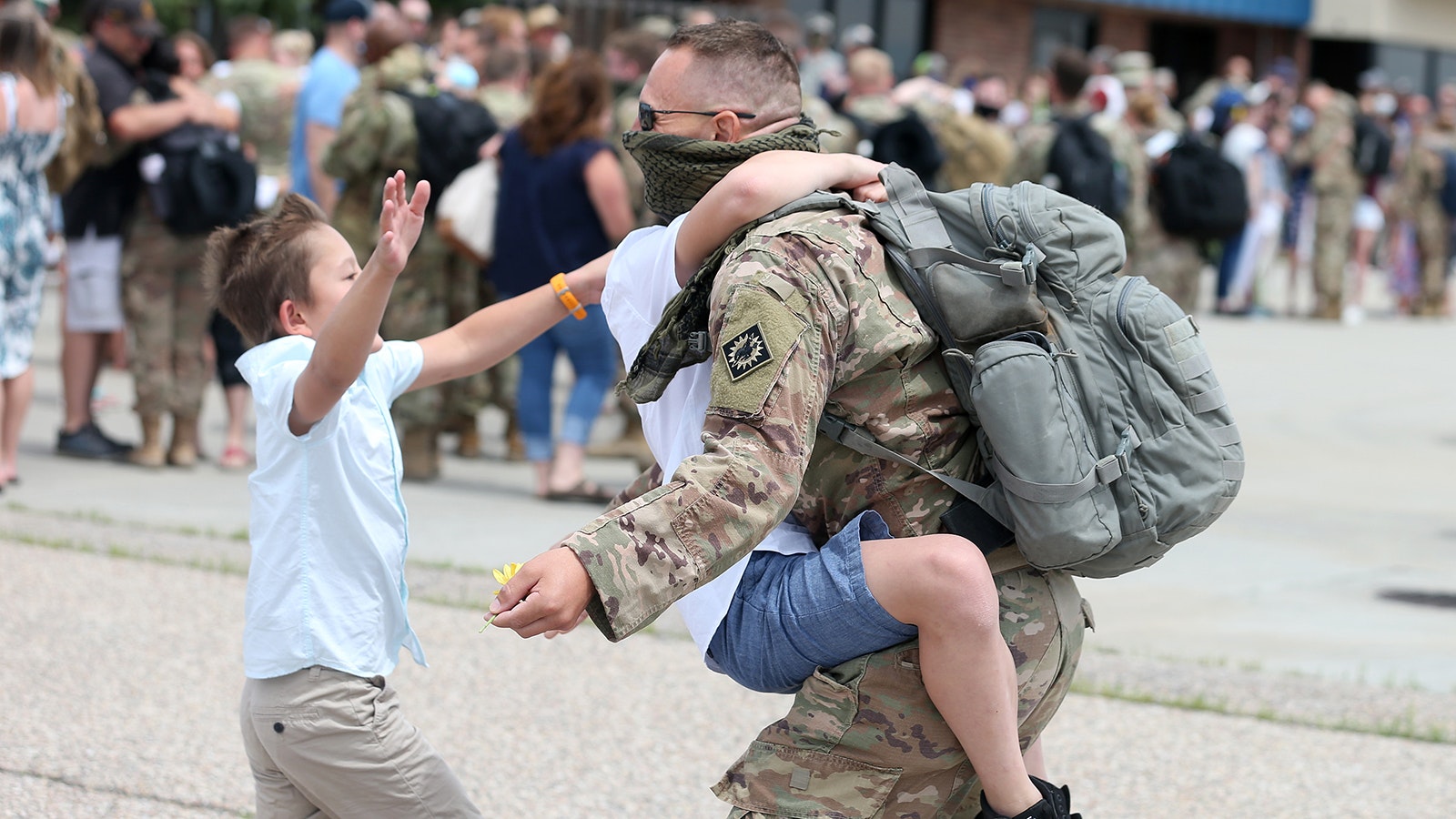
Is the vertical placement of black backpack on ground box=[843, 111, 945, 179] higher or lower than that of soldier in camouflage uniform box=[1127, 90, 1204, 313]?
higher

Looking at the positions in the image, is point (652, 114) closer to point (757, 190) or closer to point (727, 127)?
point (727, 127)

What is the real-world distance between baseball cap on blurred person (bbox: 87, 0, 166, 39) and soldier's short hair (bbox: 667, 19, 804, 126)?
18.7 feet

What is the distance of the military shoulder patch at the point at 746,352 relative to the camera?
2254 mm

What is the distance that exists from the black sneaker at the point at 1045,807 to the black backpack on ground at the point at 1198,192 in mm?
10461

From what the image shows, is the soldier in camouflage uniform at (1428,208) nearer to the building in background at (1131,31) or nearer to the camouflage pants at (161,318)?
the building in background at (1131,31)

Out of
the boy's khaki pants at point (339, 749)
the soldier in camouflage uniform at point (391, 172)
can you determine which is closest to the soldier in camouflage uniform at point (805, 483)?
the boy's khaki pants at point (339, 749)

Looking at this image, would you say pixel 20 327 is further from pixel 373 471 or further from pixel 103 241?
pixel 373 471

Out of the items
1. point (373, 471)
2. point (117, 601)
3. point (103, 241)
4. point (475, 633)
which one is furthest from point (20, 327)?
point (373, 471)

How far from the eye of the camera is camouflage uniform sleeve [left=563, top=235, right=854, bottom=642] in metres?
2.15

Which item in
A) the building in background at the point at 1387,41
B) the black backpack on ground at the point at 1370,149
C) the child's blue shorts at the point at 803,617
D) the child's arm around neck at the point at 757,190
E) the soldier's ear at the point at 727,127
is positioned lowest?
the building in background at the point at 1387,41

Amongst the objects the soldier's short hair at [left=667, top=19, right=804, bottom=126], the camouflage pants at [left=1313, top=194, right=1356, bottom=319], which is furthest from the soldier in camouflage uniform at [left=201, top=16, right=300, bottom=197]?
the camouflage pants at [left=1313, top=194, right=1356, bottom=319]

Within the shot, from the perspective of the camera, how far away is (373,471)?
2.91 meters

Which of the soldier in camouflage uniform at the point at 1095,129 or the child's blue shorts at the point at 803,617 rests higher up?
the child's blue shorts at the point at 803,617

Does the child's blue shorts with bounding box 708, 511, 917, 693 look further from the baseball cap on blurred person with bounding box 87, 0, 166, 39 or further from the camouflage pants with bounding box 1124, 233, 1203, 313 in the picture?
the camouflage pants with bounding box 1124, 233, 1203, 313
